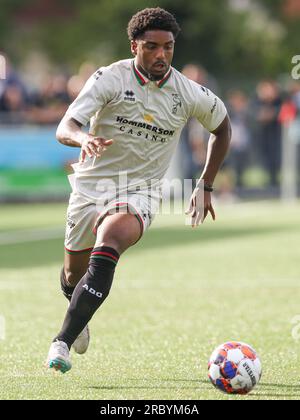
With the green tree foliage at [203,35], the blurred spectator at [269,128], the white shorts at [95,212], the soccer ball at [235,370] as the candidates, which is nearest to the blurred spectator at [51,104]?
the blurred spectator at [269,128]

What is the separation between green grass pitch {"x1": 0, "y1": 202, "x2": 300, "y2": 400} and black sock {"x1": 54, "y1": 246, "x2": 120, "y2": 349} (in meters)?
0.32

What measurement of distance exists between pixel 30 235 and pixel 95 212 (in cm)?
968

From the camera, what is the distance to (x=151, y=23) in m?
7.52

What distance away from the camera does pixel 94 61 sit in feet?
164

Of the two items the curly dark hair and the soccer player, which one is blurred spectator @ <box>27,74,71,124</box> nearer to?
the soccer player

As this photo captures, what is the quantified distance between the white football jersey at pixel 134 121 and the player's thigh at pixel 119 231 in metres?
0.37

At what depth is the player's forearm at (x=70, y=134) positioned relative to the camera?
7062mm

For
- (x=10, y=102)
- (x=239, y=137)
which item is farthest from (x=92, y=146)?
(x=239, y=137)

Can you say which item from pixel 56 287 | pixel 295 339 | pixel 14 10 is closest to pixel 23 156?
pixel 56 287

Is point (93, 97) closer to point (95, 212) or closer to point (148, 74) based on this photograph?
point (148, 74)

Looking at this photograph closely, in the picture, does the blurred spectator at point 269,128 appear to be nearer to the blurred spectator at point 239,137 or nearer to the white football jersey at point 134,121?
the blurred spectator at point 239,137

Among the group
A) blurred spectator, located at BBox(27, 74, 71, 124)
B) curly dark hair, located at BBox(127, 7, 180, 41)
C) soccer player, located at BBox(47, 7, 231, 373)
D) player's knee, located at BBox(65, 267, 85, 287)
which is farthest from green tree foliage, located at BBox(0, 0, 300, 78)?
curly dark hair, located at BBox(127, 7, 180, 41)

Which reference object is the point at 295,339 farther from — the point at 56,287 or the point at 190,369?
the point at 56,287
